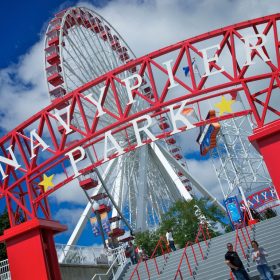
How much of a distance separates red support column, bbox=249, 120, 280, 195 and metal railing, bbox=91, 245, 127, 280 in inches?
427

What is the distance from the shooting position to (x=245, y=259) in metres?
15.8

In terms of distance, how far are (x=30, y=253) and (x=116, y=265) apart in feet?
36.8

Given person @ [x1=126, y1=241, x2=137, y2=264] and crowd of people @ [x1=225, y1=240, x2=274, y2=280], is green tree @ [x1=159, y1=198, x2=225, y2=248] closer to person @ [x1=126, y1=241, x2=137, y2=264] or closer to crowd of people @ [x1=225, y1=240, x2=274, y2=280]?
person @ [x1=126, y1=241, x2=137, y2=264]

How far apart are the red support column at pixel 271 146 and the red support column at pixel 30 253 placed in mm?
5654

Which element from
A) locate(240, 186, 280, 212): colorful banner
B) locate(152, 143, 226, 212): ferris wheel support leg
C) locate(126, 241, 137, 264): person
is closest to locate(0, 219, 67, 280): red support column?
locate(126, 241, 137, 264): person

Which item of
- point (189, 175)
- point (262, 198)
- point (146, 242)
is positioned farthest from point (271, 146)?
point (262, 198)

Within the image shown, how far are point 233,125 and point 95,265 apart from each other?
18.5 meters

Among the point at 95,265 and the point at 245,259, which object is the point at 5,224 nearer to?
the point at 95,265

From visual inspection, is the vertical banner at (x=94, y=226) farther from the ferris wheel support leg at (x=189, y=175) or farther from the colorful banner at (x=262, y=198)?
the colorful banner at (x=262, y=198)

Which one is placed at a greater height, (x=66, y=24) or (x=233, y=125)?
(x=66, y=24)

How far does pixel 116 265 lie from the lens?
2269 cm

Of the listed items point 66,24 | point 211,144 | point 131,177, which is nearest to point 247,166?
point 211,144

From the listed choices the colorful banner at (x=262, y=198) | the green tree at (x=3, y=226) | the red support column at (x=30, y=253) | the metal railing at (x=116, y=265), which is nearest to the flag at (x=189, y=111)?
the red support column at (x=30, y=253)

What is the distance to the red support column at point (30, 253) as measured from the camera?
11.9m
